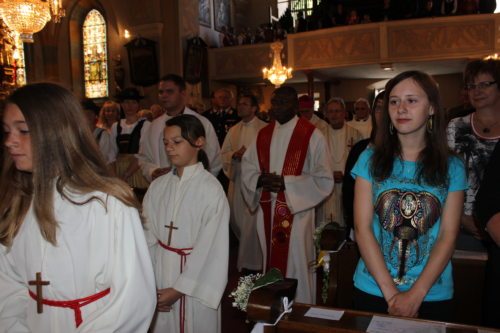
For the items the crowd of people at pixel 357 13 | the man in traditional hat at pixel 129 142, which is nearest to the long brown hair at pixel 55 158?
the man in traditional hat at pixel 129 142

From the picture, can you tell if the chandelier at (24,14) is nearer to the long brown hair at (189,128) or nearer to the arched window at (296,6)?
the long brown hair at (189,128)

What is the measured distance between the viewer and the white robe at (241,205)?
5824 mm

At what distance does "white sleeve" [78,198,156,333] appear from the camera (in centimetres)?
149

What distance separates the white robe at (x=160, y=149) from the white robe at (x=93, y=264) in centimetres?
313

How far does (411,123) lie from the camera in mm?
2188

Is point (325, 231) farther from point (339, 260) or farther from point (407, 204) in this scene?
point (407, 204)

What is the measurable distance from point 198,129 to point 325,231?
113cm

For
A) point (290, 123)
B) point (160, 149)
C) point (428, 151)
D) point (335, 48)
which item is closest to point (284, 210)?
point (290, 123)

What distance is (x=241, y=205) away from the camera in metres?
6.35

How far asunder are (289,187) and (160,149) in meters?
1.59

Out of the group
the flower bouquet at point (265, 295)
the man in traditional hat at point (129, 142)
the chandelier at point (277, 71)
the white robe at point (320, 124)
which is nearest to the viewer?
the flower bouquet at point (265, 295)

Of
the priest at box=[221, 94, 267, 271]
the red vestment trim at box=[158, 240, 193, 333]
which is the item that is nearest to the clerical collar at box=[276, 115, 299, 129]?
the priest at box=[221, 94, 267, 271]

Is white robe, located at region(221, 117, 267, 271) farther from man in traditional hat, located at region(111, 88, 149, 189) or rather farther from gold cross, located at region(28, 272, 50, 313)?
gold cross, located at region(28, 272, 50, 313)

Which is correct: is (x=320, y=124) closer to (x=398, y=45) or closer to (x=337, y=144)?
(x=337, y=144)
